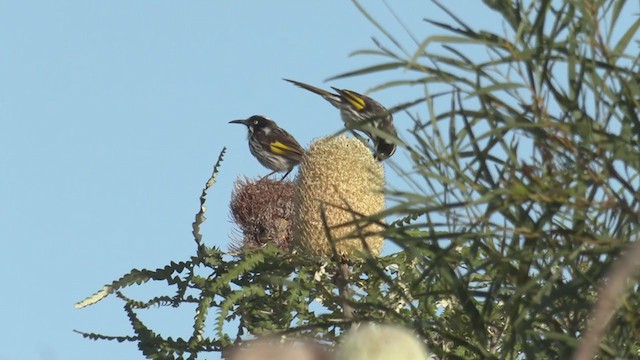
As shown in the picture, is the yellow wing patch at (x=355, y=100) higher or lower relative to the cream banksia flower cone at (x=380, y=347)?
higher

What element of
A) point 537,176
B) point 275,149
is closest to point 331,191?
point 537,176

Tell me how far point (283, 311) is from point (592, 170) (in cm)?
347

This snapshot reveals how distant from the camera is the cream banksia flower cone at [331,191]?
6820 mm

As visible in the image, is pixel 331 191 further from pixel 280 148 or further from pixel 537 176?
pixel 280 148

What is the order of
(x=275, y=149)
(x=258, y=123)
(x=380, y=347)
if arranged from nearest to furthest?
1. (x=380, y=347)
2. (x=275, y=149)
3. (x=258, y=123)

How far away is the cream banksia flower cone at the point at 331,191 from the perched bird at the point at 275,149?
283 inches

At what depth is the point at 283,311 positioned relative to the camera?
583cm

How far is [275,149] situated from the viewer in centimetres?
1505

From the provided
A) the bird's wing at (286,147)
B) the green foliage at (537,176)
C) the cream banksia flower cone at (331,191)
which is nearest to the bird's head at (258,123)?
the bird's wing at (286,147)

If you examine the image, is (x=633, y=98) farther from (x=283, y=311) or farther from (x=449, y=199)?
(x=283, y=311)

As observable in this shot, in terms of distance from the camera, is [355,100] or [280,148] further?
[280,148]

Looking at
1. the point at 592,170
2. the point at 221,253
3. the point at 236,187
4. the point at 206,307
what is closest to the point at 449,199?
the point at 592,170

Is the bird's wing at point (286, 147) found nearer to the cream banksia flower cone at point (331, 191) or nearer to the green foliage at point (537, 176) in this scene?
the cream banksia flower cone at point (331, 191)

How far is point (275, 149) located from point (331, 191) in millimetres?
7924
